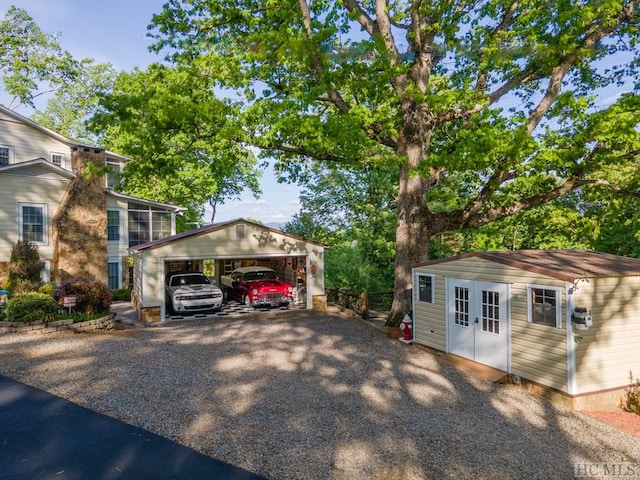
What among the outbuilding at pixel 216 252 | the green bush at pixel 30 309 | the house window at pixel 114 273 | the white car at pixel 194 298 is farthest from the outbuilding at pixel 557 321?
the house window at pixel 114 273

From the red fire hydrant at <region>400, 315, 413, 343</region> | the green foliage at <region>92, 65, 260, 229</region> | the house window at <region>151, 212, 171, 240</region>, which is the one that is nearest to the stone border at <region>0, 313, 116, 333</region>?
the green foliage at <region>92, 65, 260, 229</region>

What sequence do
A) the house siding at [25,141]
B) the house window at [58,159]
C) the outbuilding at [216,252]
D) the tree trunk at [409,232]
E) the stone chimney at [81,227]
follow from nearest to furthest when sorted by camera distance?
the tree trunk at [409,232]
the outbuilding at [216,252]
the stone chimney at [81,227]
the house siding at [25,141]
the house window at [58,159]

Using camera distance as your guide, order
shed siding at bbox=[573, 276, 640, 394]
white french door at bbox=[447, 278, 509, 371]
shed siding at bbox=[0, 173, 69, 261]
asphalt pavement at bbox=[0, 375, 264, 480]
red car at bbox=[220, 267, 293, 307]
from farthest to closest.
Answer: shed siding at bbox=[0, 173, 69, 261]
red car at bbox=[220, 267, 293, 307]
white french door at bbox=[447, 278, 509, 371]
shed siding at bbox=[573, 276, 640, 394]
asphalt pavement at bbox=[0, 375, 264, 480]

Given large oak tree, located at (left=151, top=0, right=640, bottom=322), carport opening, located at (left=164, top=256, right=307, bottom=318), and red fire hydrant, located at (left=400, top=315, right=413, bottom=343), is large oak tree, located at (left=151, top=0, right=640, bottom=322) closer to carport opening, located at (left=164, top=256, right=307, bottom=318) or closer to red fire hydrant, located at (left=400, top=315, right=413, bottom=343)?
red fire hydrant, located at (left=400, top=315, right=413, bottom=343)

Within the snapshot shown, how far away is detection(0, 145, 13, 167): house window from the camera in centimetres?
2111

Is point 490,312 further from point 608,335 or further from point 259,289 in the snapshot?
point 259,289

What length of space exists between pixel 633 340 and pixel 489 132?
6.34m

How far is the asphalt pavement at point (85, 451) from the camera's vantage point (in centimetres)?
486

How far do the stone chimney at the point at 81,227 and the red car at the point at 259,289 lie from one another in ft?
21.3

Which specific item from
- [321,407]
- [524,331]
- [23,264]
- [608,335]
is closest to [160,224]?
[23,264]

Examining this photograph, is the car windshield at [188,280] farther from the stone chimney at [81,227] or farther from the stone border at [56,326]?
the stone chimney at [81,227]

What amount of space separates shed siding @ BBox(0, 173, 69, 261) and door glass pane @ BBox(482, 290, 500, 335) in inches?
764

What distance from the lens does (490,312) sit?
10016 mm

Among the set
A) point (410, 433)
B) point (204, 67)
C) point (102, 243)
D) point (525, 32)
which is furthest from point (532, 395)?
point (102, 243)
